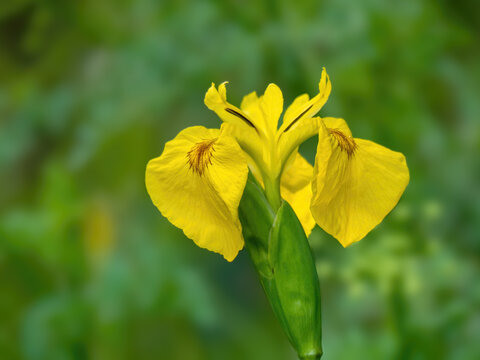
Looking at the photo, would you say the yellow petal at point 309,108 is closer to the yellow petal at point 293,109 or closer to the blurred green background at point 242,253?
the yellow petal at point 293,109

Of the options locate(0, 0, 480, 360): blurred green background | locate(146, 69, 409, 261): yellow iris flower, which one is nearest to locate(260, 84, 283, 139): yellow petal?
locate(146, 69, 409, 261): yellow iris flower

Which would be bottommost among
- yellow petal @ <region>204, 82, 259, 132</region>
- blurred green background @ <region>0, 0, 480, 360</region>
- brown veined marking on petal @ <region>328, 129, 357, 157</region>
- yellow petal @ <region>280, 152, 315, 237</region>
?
blurred green background @ <region>0, 0, 480, 360</region>

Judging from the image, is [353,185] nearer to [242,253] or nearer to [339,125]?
[339,125]

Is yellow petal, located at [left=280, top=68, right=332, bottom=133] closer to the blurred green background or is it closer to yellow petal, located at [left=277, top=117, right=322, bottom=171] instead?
yellow petal, located at [left=277, top=117, right=322, bottom=171]

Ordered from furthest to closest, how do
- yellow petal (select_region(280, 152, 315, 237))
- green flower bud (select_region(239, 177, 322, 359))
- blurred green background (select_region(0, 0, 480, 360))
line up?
blurred green background (select_region(0, 0, 480, 360)), yellow petal (select_region(280, 152, 315, 237)), green flower bud (select_region(239, 177, 322, 359))

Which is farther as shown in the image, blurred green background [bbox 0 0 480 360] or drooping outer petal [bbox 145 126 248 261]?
blurred green background [bbox 0 0 480 360]

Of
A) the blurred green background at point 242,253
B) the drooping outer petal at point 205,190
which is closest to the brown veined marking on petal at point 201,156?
the drooping outer petal at point 205,190

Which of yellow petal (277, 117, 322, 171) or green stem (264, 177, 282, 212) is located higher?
yellow petal (277, 117, 322, 171)
